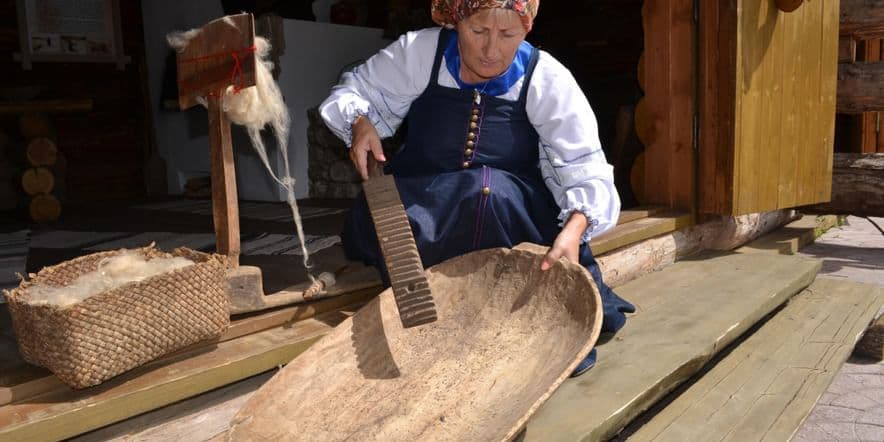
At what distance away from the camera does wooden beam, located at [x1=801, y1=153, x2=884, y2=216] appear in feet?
17.8

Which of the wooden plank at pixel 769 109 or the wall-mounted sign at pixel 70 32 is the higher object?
the wall-mounted sign at pixel 70 32

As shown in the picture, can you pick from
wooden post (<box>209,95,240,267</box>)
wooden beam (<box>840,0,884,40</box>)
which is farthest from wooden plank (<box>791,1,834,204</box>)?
wooden post (<box>209,95,240,267</box>)

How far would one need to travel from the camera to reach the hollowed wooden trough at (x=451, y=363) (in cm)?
176

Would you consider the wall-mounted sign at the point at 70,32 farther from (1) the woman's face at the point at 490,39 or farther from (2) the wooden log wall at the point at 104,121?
(1) the woman's face at the point at 490,39

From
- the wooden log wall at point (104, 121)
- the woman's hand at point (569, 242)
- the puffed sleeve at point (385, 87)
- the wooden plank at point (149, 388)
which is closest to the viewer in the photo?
the wooden plank at point (149, 388)

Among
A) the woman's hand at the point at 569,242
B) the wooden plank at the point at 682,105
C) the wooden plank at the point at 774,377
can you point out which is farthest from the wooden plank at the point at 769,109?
the woman's hand at the point at 569,242

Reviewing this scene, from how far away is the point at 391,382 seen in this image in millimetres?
1953

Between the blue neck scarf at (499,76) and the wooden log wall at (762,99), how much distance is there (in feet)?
6.61

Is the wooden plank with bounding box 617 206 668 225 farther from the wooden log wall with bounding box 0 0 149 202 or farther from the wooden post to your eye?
the wooden log wall with bounding box 0 0 149 202

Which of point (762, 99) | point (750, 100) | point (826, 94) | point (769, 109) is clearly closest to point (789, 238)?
point (826, 94)

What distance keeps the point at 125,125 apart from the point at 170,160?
1.97 ft

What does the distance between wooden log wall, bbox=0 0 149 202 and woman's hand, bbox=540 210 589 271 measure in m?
6.47

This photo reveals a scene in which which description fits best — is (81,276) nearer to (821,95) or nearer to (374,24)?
(821,95)

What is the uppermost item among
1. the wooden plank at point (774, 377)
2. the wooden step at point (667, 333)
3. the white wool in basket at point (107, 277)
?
the white wool in basket at point (107, 277)
